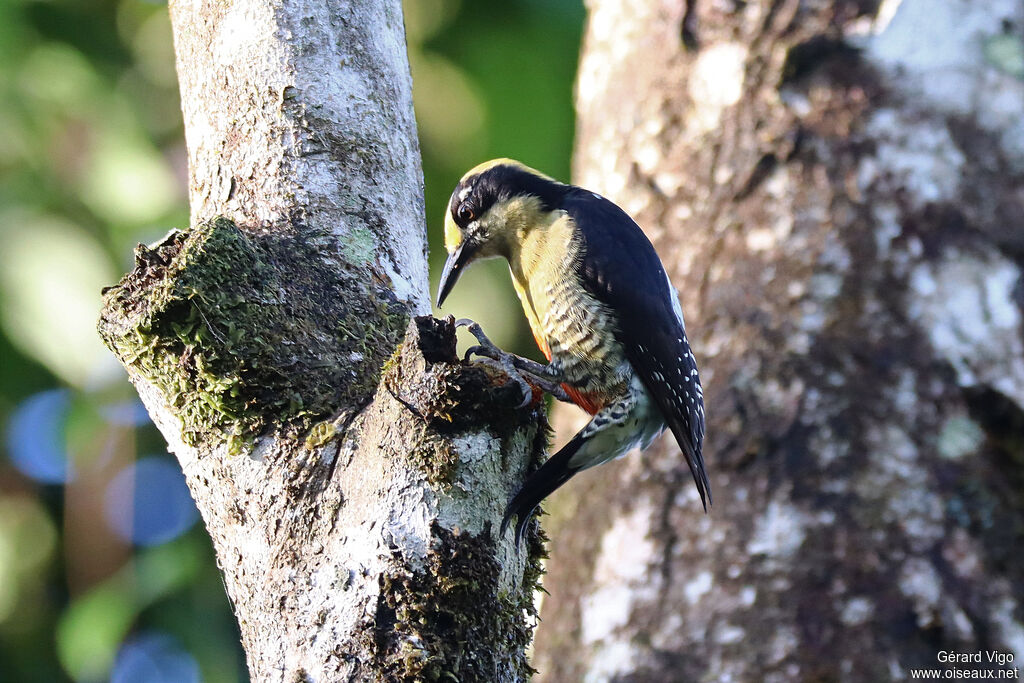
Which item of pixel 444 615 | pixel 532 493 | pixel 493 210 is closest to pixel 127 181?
pixel 493 210

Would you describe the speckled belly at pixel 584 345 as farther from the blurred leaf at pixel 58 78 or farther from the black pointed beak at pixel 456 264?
the blurred leaf at pixel 58 78

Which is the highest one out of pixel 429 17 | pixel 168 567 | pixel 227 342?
pixel 429 17

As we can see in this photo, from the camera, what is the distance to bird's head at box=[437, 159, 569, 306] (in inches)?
144

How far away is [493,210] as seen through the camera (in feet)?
12.3

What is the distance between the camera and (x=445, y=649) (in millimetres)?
1752

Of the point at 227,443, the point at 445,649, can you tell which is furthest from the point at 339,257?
the point at 445,649

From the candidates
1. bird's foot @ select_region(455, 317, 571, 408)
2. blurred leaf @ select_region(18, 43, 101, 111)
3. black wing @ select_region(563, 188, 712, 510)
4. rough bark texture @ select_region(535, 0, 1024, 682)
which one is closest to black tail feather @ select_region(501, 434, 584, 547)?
bird's foot @ select_region(455, 317, 571, 408)

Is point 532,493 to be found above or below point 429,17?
below

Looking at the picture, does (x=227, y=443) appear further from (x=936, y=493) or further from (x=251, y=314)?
(x=936, y=493)

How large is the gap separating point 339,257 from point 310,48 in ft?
1.84

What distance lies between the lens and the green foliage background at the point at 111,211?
4.91 metres

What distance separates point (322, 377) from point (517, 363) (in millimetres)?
935

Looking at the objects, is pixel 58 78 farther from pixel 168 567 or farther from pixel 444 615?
pixel 444 615

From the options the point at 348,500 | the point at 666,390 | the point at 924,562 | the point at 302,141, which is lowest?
the point at 924,562
